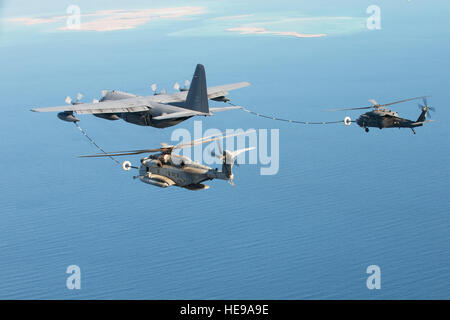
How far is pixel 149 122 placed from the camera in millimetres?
88062

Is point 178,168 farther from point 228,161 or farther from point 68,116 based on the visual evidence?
point 68,116

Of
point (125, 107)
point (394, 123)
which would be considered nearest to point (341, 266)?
point (394, 123)

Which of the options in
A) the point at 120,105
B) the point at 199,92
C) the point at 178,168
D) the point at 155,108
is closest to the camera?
the point at 178,168

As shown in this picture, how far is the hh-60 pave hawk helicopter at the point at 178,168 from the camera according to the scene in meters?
64.6

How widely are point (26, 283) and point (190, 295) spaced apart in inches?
2117

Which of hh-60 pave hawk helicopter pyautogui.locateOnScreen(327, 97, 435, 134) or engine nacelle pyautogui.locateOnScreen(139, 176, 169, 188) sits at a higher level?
hh-60 pave hawk helicopter pyautogui.locateOnScreen(327, 97, 435, 134)

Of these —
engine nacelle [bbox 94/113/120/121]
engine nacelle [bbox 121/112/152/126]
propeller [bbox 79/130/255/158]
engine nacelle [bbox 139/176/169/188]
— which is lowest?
engine nacelle [bbox 139/176/169/188]

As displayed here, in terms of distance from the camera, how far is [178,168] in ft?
228

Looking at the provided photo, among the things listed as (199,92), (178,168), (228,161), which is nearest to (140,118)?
(199,92)

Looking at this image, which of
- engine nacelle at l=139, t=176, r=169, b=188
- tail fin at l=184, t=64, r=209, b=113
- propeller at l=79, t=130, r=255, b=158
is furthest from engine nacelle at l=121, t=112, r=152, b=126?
engine nacelle at l=139, t=176, r=169, b=188

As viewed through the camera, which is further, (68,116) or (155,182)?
(68,116)

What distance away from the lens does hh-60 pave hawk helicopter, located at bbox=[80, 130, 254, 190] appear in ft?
212

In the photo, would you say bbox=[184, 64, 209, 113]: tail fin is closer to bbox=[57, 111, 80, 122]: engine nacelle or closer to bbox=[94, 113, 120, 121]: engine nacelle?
bbox=[94, 113, 120, 121]: engine nacelle
